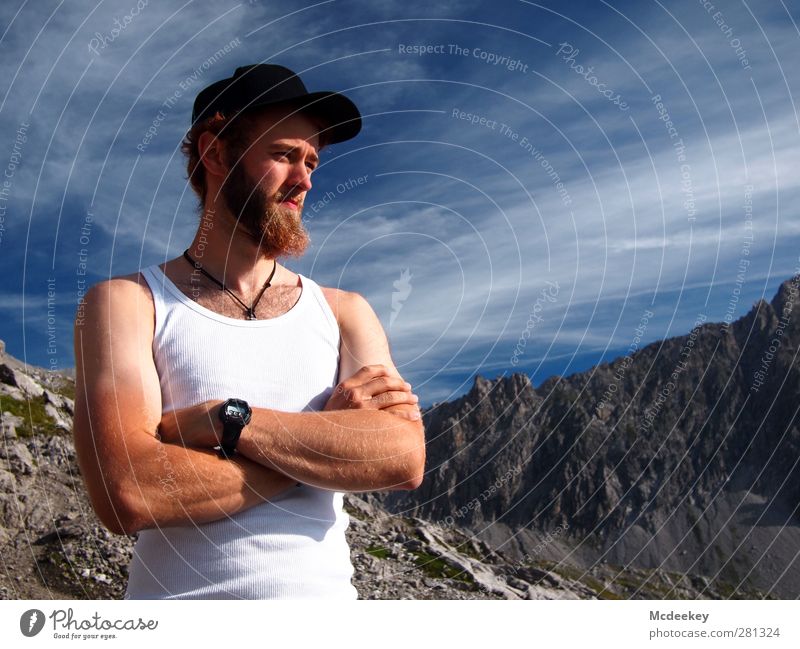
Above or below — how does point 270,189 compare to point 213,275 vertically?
above

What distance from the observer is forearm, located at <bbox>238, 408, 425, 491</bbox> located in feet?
16.1

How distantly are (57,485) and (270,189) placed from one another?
41.9m

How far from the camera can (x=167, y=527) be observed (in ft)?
15.6

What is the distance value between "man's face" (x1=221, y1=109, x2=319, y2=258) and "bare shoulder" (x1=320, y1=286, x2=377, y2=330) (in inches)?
16.3

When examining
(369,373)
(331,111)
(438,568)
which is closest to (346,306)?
(369,373)

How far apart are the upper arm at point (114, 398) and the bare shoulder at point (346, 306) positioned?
1370 millimetres

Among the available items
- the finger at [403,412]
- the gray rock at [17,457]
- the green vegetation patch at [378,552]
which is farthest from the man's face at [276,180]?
the gray rock at [17,457]

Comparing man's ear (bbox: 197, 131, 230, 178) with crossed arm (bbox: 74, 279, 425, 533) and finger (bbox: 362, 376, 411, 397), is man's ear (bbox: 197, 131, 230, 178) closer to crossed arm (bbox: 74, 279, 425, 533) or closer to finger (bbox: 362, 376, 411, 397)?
crossed arm (bbox: 74, 279, 425, 533)

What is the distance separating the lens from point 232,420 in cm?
482

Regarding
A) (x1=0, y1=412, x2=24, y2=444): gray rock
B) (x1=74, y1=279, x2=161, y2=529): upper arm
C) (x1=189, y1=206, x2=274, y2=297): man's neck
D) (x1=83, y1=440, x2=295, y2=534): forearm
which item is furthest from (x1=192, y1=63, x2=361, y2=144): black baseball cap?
(x1=0, y1=412, x2=24, y2=444): gray rock

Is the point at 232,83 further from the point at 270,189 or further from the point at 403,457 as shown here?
the point at 403,457
